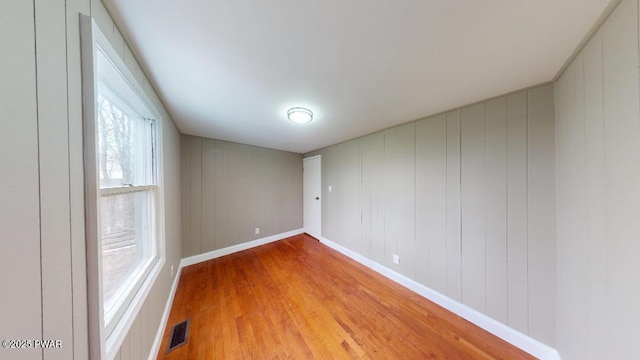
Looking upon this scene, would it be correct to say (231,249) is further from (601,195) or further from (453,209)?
(601,195)

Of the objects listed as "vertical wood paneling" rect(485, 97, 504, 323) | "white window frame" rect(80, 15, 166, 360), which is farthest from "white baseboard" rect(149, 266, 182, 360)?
"vertical wood paneling" rect(485, 97, 504, 323)

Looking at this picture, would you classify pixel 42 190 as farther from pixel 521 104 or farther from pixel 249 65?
pixel 521 104

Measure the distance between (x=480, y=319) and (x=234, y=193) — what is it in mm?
3712

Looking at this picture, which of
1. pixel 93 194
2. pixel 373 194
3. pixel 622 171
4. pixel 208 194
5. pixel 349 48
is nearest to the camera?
pixel 93 194

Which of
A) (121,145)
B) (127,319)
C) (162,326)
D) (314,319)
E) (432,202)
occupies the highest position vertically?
(121,145)

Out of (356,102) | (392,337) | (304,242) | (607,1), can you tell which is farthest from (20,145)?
(304,242)

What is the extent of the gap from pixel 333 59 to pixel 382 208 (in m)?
2.07

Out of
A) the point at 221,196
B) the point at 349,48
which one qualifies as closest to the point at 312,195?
the point at 221,196

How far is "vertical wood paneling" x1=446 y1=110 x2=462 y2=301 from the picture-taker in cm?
191

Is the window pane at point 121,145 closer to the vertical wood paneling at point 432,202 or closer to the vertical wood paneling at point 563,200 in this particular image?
the vertical wood paneling at point 432,202

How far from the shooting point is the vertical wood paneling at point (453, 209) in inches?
75.3

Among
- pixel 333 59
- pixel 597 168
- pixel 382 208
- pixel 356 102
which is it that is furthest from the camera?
pixel 382 208

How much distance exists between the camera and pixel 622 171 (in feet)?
2.83

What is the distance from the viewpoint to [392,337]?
1619 mm
